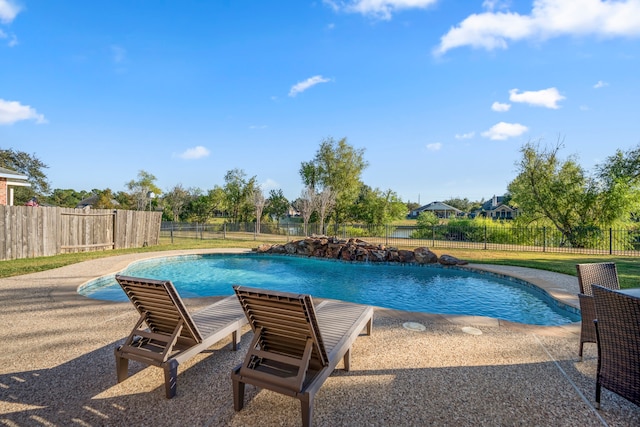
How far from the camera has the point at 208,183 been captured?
35312 mm

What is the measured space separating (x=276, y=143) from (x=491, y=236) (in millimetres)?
16192

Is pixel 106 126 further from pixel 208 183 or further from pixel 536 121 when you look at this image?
pixel 536 121

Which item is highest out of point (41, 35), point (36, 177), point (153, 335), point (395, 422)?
point (41, 35)

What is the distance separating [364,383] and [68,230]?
44.4ft

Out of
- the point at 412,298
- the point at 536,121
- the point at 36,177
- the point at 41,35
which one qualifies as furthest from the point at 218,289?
the point at 36,177

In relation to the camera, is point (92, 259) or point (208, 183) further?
point (208, 183)

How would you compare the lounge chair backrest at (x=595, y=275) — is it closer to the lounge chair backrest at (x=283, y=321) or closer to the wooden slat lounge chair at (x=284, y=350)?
the wooden slat lounge chair at (x=284, y=350)

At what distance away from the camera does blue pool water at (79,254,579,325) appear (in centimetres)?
650

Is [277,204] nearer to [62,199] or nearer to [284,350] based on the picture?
[284,350]

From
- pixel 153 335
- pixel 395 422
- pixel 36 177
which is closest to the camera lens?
pixel 395 422

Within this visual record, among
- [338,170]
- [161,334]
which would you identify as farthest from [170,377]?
[338,170]

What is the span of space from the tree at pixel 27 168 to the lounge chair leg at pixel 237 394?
1415 inches

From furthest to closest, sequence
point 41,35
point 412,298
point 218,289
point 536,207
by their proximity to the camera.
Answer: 1. point 536,207
2. point 41,35
3. point 218,289
4. point 412,298

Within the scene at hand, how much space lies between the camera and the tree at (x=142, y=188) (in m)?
36.8
